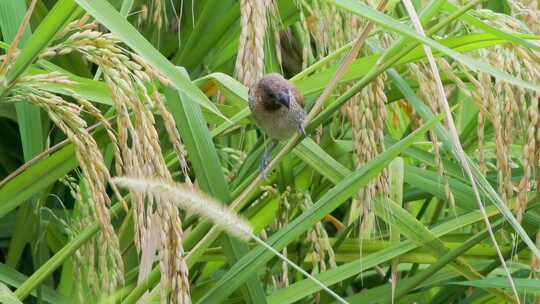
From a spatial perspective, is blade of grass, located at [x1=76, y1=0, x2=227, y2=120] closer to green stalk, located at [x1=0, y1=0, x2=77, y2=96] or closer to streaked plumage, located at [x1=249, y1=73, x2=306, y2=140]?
green stalk, located at [x1=0, y1=0, x2=77, y2=96]

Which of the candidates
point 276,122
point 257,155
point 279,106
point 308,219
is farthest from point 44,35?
point 279,106

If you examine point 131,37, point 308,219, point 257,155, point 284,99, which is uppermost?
point 131,37

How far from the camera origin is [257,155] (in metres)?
2.33

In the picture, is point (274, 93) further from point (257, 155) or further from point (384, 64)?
point (384, 64)

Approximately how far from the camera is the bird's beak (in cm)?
288

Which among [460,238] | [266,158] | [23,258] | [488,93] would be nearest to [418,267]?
[460,238]

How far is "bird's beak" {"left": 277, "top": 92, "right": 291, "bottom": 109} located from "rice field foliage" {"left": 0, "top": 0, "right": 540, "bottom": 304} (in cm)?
16

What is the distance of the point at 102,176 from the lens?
4.84 feet

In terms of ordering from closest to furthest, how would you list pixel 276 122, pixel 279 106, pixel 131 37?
pixel 131 37 < pixel 276 122 < pixel 279 106

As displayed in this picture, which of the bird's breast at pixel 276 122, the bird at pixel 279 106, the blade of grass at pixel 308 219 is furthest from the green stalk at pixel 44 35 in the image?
the bird at pixel 279 106

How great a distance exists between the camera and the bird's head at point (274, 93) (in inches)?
112

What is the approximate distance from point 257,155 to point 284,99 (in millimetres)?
580

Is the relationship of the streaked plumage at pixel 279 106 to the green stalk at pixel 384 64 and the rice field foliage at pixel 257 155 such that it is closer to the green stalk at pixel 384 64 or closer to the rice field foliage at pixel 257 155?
the rice field foliage at pixel 257 155

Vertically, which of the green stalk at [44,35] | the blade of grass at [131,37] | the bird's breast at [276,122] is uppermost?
the green stalk at [44,35]
